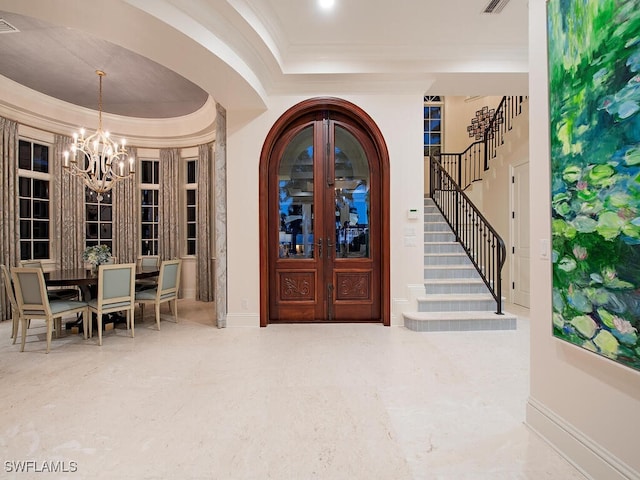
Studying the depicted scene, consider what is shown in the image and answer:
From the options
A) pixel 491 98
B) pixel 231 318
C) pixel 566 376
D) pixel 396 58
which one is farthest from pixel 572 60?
pixel 491 98

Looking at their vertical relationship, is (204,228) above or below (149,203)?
below

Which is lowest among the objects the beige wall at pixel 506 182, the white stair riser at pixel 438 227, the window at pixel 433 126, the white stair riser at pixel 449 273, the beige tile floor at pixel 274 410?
the beige tile floor at pixel 274 410

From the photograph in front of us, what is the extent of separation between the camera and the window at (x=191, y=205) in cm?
691

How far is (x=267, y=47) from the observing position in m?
3.53

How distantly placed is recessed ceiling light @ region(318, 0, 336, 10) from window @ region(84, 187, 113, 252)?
5474mm

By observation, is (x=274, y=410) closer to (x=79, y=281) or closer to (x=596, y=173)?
(x=596, y=173)

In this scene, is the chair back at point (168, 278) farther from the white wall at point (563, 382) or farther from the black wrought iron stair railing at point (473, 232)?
the black wrought iron stair railing at point (473, 232)

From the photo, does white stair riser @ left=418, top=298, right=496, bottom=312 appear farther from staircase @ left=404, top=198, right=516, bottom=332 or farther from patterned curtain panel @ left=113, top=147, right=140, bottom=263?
patterned curtain panel @ left=113, top=147, right=140, bottom=263

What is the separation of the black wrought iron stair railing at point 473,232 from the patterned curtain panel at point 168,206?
5.40m

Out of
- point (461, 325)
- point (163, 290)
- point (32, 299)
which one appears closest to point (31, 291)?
point (32, 299)

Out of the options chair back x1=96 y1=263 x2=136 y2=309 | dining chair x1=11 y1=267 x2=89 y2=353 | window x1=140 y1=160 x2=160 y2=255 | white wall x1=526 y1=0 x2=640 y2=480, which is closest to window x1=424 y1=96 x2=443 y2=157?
window x1=140 y1=160 x2=160 y2=255

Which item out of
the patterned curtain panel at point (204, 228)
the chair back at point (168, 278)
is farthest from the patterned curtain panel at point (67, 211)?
the chair back at point (168, 278)

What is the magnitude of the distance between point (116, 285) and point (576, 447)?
4.48m

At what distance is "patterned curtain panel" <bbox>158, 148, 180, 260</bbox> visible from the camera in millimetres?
6605
